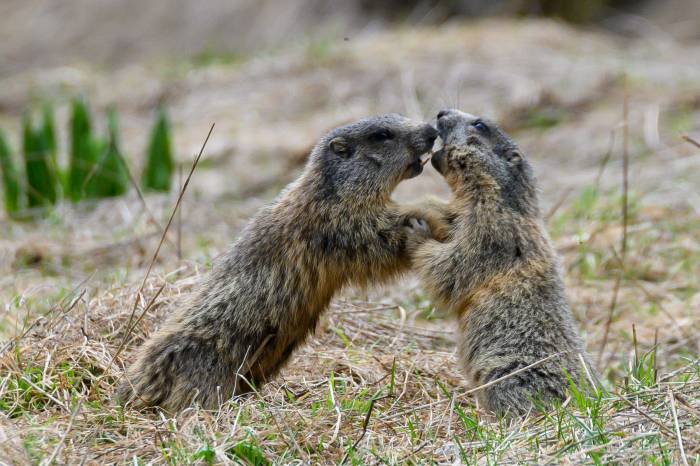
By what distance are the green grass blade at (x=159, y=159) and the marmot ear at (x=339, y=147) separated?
4969mm

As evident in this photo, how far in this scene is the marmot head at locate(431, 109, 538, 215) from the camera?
5.27m

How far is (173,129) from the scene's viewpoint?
46.4 ft

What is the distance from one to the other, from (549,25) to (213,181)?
786cm

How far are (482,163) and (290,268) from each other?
1305 mm

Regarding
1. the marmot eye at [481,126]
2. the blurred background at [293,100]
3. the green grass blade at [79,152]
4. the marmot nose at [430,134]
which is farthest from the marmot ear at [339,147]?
the green grass blade at [79,152]

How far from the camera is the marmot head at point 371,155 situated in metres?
5.20

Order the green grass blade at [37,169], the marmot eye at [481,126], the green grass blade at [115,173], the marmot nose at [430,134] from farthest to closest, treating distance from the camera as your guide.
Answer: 1. the green grass blade at [115,173]
2. the green grass blade at [37,169]
3. the marmot eye at [481,126]
4. the marmot nose at [430,134]

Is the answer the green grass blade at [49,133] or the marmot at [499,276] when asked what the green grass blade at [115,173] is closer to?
the green grass blade at [49,133]

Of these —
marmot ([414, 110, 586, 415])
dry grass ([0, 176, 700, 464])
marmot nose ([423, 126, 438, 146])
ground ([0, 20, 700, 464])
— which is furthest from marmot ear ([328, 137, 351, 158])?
dry grass ([0, 176, 700, 464])

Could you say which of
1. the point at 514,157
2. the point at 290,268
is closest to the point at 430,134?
the point at 514,157

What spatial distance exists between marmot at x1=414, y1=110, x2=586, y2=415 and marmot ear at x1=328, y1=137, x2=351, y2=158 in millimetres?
567

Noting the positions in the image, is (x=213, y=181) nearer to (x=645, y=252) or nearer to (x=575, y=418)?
(x=645, y=252)

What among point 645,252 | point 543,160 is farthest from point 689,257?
point 543,160

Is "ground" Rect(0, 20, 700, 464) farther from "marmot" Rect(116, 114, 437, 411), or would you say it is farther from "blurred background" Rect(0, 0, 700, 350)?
"marmot" Rect(116, 114, 437, 411)
